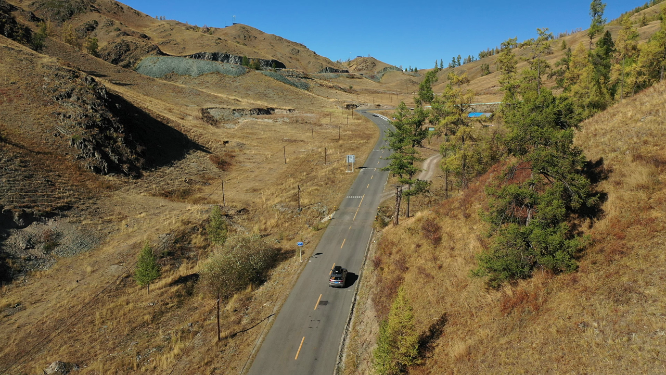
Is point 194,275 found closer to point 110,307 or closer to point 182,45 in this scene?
point 110,307

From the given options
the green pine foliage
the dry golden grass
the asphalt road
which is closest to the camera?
the dry golden grass

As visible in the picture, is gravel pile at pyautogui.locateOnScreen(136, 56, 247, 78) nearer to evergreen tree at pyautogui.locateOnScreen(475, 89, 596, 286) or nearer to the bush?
the bush

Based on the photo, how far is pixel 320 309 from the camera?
28.9 m

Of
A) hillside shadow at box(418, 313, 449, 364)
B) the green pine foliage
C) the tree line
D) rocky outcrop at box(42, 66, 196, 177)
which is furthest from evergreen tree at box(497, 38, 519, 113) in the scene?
rocky outcrop at box(42, 66, 196, 177)

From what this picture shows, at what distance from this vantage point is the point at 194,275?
125 feet

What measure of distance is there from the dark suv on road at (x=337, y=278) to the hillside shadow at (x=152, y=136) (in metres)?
48.5

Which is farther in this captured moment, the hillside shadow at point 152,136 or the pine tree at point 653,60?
the hillside shadow at point 152,136

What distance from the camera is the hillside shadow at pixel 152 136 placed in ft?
219

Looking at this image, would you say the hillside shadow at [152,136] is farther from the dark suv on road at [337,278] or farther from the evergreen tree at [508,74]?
the evergreen tree at [508,74]

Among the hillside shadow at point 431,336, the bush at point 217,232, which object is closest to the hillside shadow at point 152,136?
the bush at point 217,232

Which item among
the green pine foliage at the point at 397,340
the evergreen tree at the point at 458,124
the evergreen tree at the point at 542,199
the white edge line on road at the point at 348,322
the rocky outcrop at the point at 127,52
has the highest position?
the rocky outcrop at the point at 127,52

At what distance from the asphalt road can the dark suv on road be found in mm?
536

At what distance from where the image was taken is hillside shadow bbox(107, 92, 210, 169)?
66625 millimetres

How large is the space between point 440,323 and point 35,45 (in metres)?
132
